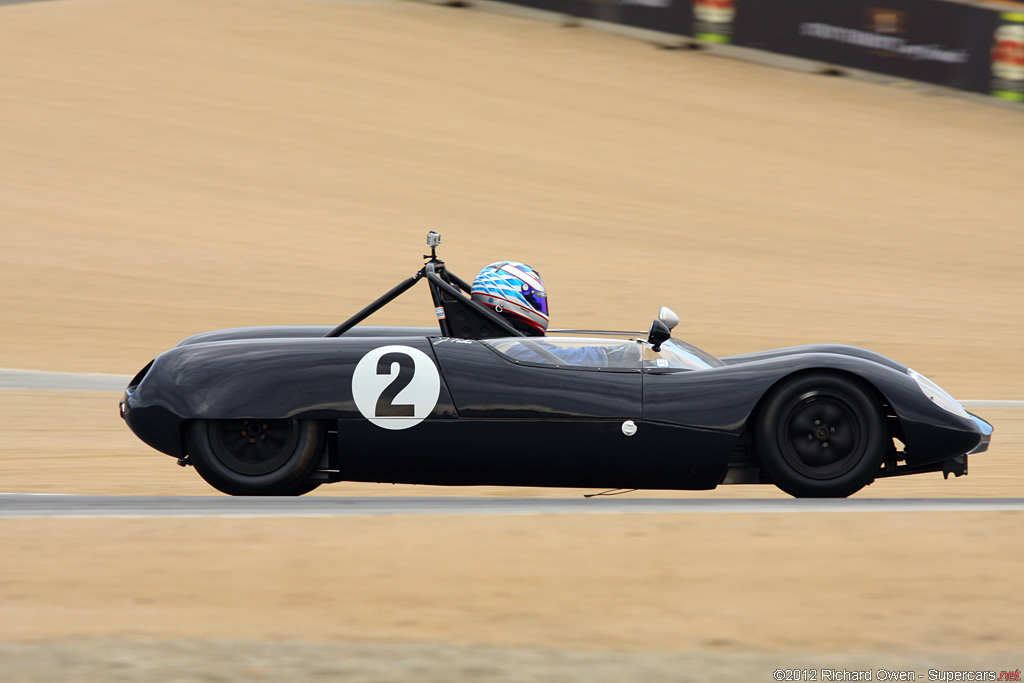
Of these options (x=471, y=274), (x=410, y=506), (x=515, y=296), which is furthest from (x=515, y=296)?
(x=471, y=274)

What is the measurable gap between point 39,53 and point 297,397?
19.2m

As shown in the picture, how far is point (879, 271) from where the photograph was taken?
1638 cm

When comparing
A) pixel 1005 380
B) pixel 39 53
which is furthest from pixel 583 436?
pixel 39 53

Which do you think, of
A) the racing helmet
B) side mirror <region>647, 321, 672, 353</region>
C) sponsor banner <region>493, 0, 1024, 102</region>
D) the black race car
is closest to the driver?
the racing helmet

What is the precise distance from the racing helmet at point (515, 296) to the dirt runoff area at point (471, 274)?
944 mm

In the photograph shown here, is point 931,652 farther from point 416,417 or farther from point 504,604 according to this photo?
point 416,417

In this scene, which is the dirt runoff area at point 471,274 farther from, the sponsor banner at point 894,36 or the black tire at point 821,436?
the sponsor banner at point 894,36

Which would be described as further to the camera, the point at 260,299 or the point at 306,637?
the point at 260,299

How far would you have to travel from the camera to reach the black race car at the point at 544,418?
6016mm

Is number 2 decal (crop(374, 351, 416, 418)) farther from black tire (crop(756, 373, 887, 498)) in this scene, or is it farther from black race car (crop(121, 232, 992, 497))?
black tire (crop(756, 373, 887, 498))

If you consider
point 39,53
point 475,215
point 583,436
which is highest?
point 39,53

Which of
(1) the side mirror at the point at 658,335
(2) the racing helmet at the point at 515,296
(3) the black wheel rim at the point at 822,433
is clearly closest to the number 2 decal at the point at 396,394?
(2) the racing helmet at the point at 515,296

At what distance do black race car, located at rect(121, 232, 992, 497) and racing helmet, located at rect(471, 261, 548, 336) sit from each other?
471 mm

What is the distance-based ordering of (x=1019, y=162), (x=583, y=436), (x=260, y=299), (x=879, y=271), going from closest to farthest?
(x=583, y=436)
(x=260, y=299)
(x=879, y=271)
(x=1019, y=162)
